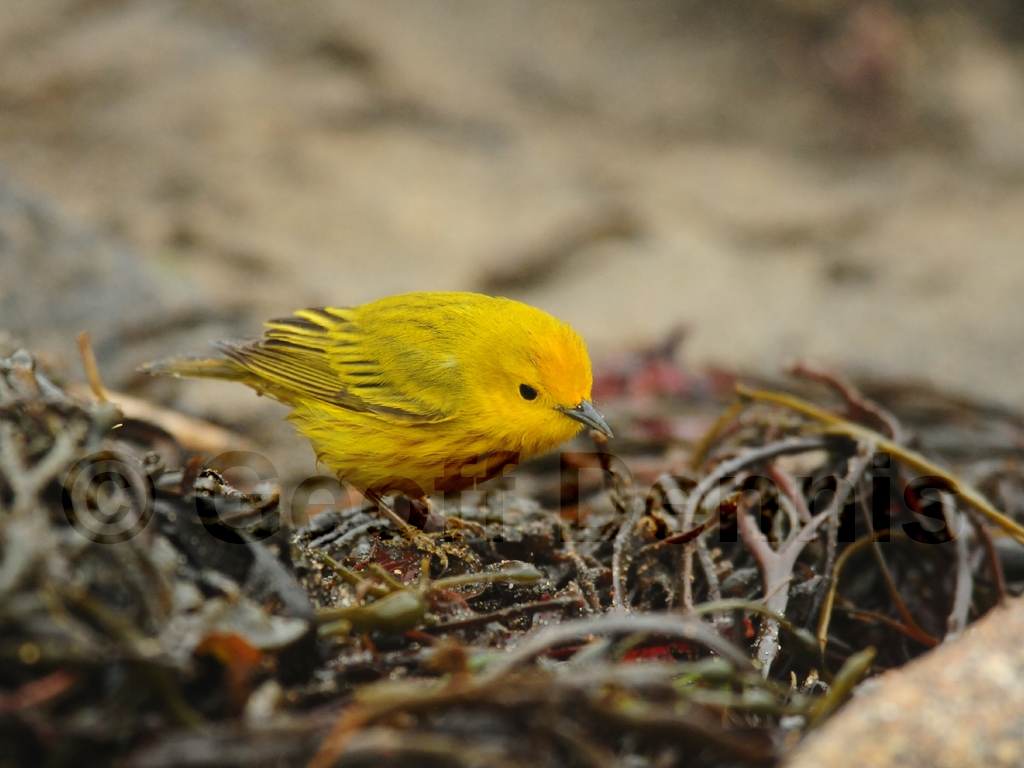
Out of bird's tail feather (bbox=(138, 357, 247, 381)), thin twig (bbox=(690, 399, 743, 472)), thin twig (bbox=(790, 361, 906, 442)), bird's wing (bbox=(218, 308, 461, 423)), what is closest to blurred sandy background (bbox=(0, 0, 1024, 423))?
bird's tail feather (bbox=(138, 357, 247, 381))

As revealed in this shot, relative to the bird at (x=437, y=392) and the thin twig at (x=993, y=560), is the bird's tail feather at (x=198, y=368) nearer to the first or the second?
the bird at (x=437, y=392)

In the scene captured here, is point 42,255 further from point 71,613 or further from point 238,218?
point 71,613

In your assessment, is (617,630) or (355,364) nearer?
(617,630)

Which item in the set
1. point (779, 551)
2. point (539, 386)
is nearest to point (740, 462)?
point (779, 551)

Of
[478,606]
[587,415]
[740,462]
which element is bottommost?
[478,606]

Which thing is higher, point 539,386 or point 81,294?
point 81,294

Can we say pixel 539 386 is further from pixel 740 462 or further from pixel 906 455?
pixel 906 455

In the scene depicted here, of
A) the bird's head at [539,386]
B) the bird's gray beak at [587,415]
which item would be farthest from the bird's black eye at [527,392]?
the bird's gray beak at [587,415]

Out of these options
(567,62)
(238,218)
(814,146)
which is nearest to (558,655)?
(238,218)
